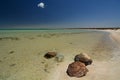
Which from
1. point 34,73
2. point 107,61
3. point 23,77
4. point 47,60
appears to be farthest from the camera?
point 47,60

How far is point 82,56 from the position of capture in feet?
26.0

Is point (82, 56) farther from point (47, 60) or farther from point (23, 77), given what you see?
point (23, 77)

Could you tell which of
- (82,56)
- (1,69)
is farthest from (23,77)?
(82,56)

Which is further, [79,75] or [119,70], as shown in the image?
[119,70]

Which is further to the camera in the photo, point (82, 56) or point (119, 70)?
point (82, 56)

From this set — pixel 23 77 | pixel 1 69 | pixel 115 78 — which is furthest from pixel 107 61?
pixel 1 69

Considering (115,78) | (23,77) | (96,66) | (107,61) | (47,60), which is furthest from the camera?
(47,60)

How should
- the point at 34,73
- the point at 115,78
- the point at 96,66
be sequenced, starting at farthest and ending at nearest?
the point at 96,66 → the point at 34,73 → the point at 115,78

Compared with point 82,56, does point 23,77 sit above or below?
below

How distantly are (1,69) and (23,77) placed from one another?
61.8 inches

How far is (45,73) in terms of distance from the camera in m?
7.05

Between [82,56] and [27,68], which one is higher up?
[82,56]

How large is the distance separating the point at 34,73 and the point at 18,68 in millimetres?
1081

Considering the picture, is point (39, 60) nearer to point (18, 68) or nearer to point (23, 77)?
point (18, 68)
